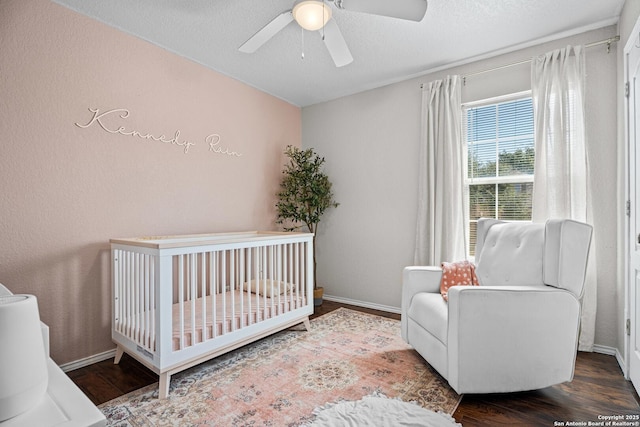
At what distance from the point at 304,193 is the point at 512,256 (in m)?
2.19

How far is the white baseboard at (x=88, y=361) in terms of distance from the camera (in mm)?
2133

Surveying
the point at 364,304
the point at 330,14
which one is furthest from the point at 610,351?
the point at 330,14

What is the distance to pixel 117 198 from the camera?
2.38 metres

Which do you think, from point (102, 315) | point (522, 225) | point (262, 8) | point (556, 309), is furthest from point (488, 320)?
point (102, 315)

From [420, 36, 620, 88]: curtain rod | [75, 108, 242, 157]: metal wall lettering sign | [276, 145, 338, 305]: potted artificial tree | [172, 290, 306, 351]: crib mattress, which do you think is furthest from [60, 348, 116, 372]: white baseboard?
[420, 36, 620, 88]: curtain rod

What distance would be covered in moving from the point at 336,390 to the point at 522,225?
158 centimetres

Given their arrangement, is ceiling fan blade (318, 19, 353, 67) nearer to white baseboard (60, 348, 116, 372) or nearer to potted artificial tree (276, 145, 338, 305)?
potted artificial tree (276, 145, 338, 305)

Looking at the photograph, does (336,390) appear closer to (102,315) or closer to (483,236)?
(483,236)

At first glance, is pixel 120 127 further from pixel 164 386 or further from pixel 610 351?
pixel 610 351

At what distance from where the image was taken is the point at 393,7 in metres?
1.70

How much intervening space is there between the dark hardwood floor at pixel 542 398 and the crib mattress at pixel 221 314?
1.19 feet

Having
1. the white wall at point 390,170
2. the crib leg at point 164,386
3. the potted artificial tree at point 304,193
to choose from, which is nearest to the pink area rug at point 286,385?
the crib leg at point 164,386

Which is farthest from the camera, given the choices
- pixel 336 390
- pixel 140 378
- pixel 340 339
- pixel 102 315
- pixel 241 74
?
pixel 241 74

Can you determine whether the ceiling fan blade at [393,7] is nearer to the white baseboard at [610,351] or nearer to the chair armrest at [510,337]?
the chair armrest at [510,337]
